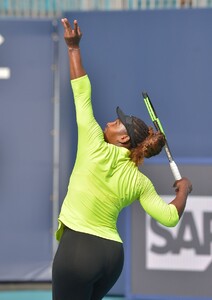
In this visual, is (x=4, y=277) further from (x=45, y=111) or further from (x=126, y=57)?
(x=126, y=57)

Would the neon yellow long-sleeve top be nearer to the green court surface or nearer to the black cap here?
the black cap

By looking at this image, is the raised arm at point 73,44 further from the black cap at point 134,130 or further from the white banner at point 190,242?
the white banner at point 190,242

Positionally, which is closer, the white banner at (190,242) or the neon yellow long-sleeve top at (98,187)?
the neon yellow long-sleeve top at (98,187)

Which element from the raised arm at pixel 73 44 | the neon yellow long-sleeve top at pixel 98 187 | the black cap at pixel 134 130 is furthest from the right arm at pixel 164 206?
the raised arm at pixel 73 44

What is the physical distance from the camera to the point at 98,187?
136 inches

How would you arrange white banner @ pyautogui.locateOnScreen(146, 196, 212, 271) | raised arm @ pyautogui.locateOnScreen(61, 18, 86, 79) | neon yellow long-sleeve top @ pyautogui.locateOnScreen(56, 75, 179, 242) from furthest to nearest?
white banner @ pyautogui.locateOnScreen(146, 196, 212, 271)
raised arm @ pyautogui.locateOnScreen(61, 18, 86, 79)
neon yellow long-sleeve top @ pyautogui.locateOnScreen(56, 75, 179, 242)

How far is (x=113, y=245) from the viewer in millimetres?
3424

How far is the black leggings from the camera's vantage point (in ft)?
10.8

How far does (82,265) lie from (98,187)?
38 centimetres

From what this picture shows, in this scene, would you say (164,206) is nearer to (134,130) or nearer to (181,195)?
(181,195)

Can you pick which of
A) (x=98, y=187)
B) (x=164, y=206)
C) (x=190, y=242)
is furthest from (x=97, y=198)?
(x=190, y=242)

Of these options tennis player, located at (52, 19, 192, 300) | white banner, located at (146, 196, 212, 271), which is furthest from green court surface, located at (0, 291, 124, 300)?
tennis player, located at (52, 19, 192, 300)

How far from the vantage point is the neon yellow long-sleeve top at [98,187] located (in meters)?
3.43

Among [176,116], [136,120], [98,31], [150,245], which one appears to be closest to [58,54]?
[98,31]
